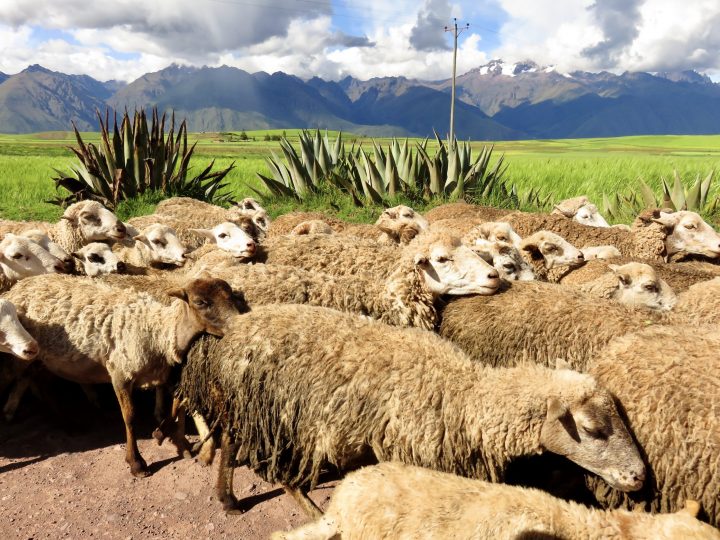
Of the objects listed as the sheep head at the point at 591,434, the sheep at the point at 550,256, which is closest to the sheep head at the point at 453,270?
the sheep at the point at 550,256

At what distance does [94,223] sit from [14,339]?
3305 mm

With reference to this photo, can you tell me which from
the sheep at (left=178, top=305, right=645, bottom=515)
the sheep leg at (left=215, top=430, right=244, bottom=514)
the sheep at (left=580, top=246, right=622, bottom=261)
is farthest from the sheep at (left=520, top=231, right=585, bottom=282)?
the sheep leg at (left=215, top=430, right=244, bottom=514)

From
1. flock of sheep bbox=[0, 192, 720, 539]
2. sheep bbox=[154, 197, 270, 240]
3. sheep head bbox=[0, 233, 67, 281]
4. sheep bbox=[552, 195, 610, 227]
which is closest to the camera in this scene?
flock of sheep bbox=[0, 192, 720, 539]

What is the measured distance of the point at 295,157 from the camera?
38.7 ft

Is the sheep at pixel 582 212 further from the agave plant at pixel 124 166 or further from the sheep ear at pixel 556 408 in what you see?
the sheep ear at pixel 556 408

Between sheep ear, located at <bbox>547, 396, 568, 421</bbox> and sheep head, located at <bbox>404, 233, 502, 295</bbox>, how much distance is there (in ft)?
5.31

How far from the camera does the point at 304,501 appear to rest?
3.51 m

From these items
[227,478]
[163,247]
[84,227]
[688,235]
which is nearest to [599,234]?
[688,235]

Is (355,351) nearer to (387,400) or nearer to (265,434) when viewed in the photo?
(387,400)

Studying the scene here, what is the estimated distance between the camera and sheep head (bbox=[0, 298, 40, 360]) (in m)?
3.88

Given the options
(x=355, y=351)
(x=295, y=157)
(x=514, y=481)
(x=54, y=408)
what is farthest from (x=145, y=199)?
(x=514, y=481)

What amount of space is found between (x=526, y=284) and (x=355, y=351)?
1859mm

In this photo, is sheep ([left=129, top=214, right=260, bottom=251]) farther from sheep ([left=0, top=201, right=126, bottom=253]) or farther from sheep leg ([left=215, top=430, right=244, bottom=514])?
sheep leg ([left=215, top=430, right=244, bottom=514])

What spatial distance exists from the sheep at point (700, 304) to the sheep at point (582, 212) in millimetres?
4560
